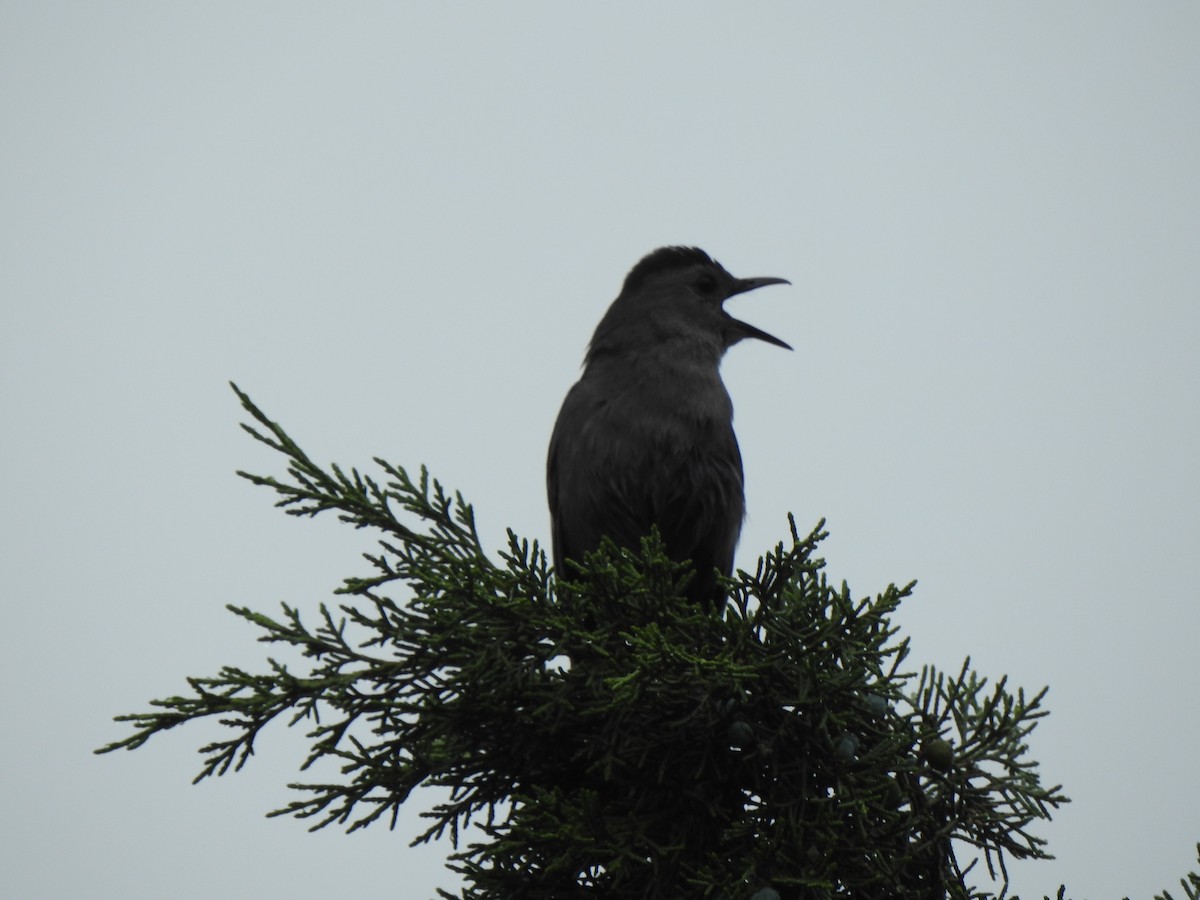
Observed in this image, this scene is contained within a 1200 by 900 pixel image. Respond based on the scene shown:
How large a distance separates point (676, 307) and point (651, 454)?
1169 millimetres

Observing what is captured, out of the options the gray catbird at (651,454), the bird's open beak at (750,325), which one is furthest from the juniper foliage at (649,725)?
the bird's open beak at (750,325)

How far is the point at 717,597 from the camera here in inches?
210

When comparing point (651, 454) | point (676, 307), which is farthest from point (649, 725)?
point (676, 307)

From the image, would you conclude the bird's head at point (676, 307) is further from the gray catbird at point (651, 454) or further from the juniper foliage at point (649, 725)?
the juniper foliage at point (649, 725)

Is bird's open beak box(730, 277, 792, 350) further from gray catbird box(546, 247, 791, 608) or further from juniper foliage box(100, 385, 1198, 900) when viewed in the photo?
juniper foliage box(100, 385, 1198, 900)

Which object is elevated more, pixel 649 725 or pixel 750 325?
pixel 750 325

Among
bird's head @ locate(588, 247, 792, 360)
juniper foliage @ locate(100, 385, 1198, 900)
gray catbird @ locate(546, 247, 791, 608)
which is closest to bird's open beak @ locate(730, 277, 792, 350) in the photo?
bird's head @ locate(588, 247, 792, 360)

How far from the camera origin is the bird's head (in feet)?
18.2

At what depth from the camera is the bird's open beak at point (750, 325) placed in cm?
587

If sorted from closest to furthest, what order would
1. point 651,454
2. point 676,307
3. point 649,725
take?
1. point 649,725
2. point 651,454
3. point 676,307

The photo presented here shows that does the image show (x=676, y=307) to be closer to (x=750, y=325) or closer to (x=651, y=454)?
(x=750, y=325)

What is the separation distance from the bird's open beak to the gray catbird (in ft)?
1.00

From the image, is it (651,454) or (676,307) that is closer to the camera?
(651,454)

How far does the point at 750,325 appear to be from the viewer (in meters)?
5.88
